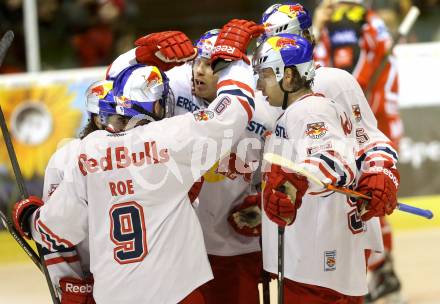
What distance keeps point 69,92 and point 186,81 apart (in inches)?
93.6

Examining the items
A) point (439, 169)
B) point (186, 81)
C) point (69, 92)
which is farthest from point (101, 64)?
point (186, 81)

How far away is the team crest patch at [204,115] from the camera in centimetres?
288

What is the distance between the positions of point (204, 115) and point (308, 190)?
0.35 m

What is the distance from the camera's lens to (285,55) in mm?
2943

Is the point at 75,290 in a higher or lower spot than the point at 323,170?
lower

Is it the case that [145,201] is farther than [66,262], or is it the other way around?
[66,262]

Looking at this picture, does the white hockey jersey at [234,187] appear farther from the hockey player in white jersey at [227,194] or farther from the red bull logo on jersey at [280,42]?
the red bull logo on jersey at [280,42]

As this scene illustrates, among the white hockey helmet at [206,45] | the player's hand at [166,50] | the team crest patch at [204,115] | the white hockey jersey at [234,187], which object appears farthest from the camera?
the white hockey jersey at [234,187]

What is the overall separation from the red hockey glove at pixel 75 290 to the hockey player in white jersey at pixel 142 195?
0.17 meters

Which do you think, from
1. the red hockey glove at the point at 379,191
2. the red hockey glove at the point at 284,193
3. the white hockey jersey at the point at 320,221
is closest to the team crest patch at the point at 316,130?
the white hockey jersey at the point at 320,221

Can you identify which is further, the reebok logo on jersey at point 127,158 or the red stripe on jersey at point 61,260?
the red stripe on jersey at point 61,260

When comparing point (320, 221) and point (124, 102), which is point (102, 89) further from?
point (320, 221)

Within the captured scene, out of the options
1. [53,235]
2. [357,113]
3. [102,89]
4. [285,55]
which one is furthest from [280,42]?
[53,235]

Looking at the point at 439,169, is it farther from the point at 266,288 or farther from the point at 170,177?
the point at 170,177
